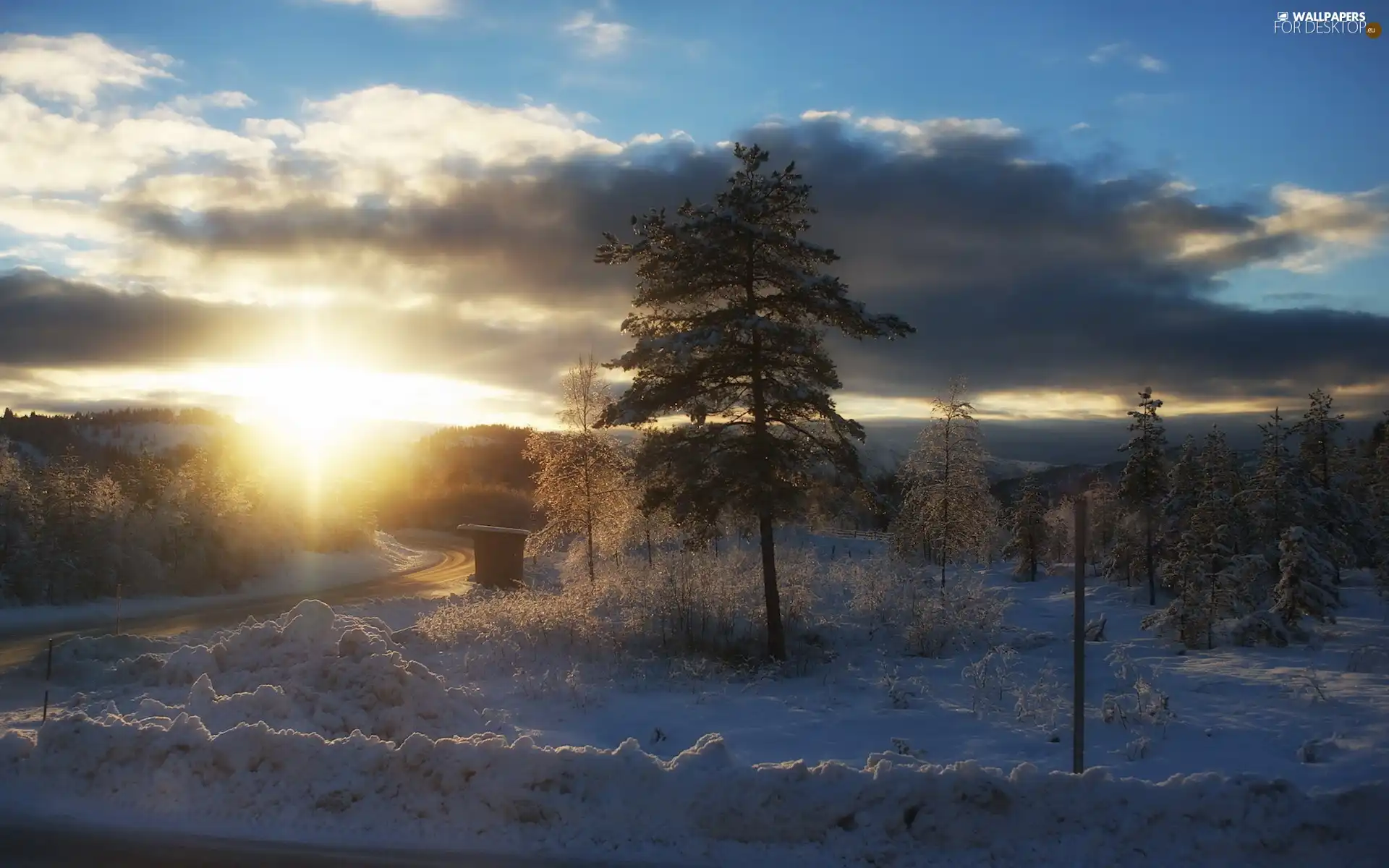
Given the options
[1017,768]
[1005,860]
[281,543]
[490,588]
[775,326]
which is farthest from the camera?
[281,543]

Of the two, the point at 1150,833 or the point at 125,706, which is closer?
the point at 1150,833

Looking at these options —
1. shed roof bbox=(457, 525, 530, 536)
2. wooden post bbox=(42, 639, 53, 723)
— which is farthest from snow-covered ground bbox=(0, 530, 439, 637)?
wooden post bbox=(42, 639, 53, 723)

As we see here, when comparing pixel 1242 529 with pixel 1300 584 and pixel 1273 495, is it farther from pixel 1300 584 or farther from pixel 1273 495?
pixel 1300 584

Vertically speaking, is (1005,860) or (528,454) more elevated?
(528,454)

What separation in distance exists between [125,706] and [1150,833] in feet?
44.2

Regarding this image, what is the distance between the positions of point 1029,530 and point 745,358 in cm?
4716

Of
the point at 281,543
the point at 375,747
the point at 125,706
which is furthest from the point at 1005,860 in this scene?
the point at 281,543

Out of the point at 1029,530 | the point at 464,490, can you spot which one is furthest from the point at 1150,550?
the point at 464,490

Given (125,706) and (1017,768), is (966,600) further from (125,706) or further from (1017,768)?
(125,706)

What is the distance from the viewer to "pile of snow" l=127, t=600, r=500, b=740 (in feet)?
35.8

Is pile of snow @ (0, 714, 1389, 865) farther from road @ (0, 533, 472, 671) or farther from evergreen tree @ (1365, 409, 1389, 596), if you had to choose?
evergreen tree @ (1365, 409, 1389, 596)

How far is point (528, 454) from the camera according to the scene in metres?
33.2

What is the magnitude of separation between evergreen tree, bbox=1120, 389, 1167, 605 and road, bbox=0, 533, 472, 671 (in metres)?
34.0

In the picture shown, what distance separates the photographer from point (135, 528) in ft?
116
